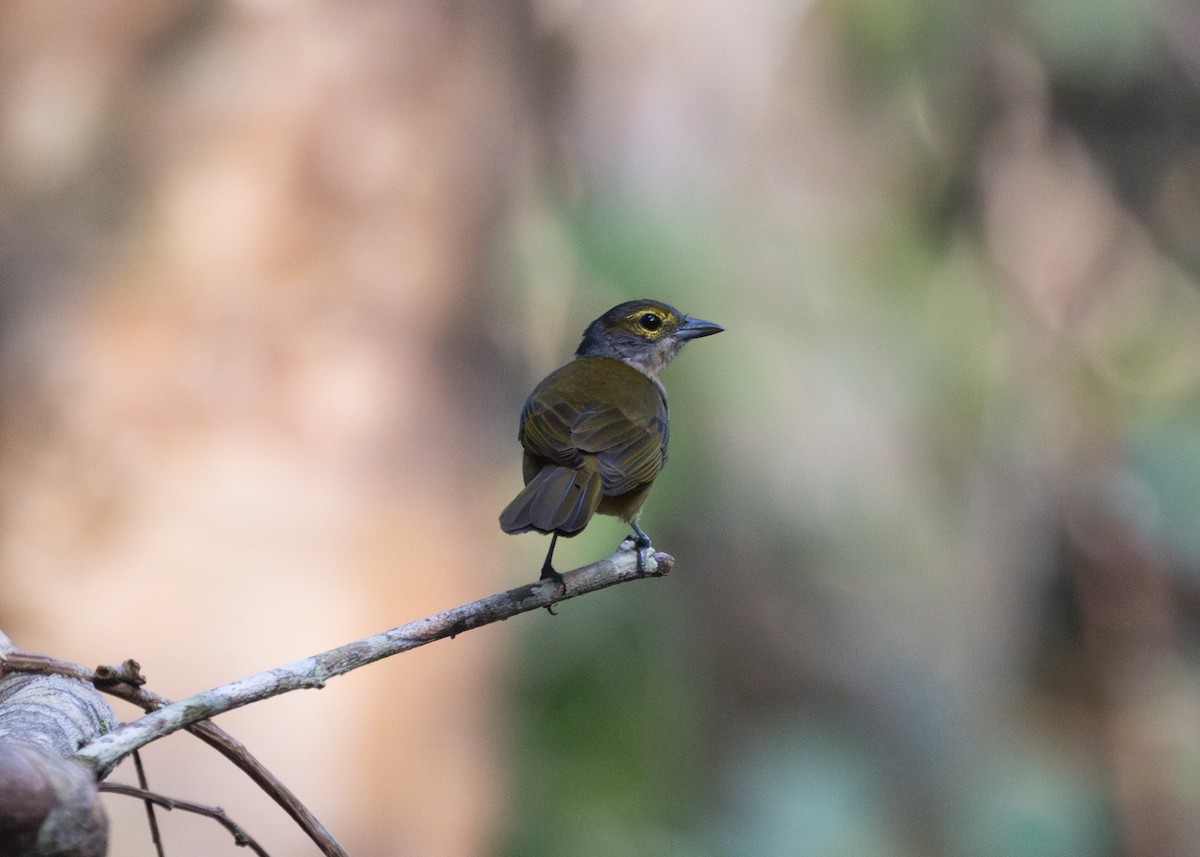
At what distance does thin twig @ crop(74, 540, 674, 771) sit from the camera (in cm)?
134

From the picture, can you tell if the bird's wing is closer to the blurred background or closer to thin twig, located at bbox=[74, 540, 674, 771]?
thin twig, located at bbox=[74, 540, 674, 771]

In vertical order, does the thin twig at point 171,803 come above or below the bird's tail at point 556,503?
above

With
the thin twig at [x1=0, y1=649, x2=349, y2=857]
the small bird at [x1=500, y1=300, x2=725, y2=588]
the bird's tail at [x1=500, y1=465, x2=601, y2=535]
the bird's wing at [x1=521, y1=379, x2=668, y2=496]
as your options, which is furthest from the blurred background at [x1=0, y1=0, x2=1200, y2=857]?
the thin twig at [x1=0, y1=649, x2=349, y2=857]

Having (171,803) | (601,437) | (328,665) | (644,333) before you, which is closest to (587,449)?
(601,437)

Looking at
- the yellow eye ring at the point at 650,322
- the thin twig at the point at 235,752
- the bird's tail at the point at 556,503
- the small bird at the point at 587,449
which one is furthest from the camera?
the yellow eye ring at the point at 650,322

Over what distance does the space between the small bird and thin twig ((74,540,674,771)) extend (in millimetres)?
257

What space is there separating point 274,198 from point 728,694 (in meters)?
3.97

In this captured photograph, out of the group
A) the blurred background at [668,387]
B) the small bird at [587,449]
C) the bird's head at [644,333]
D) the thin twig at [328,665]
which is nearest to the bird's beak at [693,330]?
the bird's head at [644,333]

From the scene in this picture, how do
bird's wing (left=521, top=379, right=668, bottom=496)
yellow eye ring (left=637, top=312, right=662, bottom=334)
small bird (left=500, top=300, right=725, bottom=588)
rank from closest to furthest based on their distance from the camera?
small bird (left=500, top=300, right=725, bottom=588)
bird's wing (left=521, top=379, right=668, bottom=496)
yellow eye ring (left=637, top=312, right=662, bottom=334)

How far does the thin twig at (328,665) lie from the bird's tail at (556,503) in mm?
384

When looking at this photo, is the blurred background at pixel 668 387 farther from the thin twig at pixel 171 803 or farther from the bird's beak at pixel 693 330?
the thin twig at pixel 171 803

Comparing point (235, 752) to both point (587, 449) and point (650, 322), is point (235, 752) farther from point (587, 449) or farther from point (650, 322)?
point (650, 322)

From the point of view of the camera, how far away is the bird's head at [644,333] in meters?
4.43

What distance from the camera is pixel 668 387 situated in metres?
5.92
